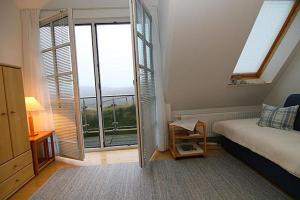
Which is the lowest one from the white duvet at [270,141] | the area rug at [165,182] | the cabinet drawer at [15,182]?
the area rug at [165,182]

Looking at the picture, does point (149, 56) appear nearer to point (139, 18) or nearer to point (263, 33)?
point (139, 18)

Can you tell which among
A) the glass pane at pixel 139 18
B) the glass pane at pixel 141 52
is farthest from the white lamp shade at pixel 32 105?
the glass pane at pixel 139 18

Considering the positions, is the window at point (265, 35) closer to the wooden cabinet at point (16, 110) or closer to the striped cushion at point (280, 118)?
the striped cushion at point (280, 118)

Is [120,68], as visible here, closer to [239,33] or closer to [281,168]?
[239,33]

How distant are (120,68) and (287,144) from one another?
277 centimetres

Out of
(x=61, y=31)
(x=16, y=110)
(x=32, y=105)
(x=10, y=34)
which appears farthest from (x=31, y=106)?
(x=61, y=31)

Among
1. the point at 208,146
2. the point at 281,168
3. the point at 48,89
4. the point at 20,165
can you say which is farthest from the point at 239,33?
the point at 20,165

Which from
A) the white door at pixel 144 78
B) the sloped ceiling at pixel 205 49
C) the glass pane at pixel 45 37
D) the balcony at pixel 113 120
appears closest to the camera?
the sloped ceiling at pixel 205 49

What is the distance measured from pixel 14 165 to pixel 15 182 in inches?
7.7

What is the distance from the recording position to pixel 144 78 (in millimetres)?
2885

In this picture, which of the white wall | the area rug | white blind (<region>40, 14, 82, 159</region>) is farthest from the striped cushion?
the white wall

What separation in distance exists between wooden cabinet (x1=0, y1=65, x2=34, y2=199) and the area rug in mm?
319

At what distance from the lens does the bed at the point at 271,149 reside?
190 centimetres

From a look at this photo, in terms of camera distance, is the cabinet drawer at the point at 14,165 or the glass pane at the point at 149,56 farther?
the glass pane at the point at 149,56
